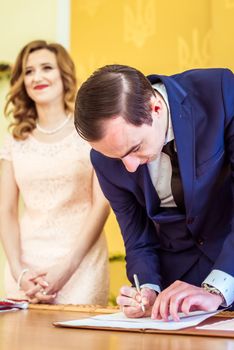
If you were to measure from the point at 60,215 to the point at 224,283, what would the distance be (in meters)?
1.05

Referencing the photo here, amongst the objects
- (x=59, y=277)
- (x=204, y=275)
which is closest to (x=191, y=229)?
(x=204, y=275)

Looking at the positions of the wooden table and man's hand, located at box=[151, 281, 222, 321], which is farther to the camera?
man's hand, located at box=[151, 281, 222, 321]

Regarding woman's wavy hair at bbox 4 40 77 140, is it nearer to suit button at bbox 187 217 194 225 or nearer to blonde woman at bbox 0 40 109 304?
blonde woman at bbox 0 40 109 304

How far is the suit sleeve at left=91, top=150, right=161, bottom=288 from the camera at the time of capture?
6.57 ft

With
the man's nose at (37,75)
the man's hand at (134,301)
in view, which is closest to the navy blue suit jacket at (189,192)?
the man's hand at (134,301)

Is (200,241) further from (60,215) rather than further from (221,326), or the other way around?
(60,215)

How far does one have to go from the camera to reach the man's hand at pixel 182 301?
162 centimetres

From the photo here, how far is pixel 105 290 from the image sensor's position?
2652mm

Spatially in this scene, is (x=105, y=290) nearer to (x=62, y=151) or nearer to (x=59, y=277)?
(x=59, y=277)

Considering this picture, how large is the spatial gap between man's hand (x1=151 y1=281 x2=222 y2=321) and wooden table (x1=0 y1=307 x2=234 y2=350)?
0.11m

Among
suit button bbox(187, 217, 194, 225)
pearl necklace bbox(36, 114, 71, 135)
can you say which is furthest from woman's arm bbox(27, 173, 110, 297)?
suit button bbox(187, 217, 194, 225)

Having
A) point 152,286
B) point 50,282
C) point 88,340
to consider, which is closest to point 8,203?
point 50,282

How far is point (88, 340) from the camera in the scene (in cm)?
148

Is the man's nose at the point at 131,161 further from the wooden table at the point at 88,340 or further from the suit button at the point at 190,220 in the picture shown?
the wooden table at the point at 88,340
